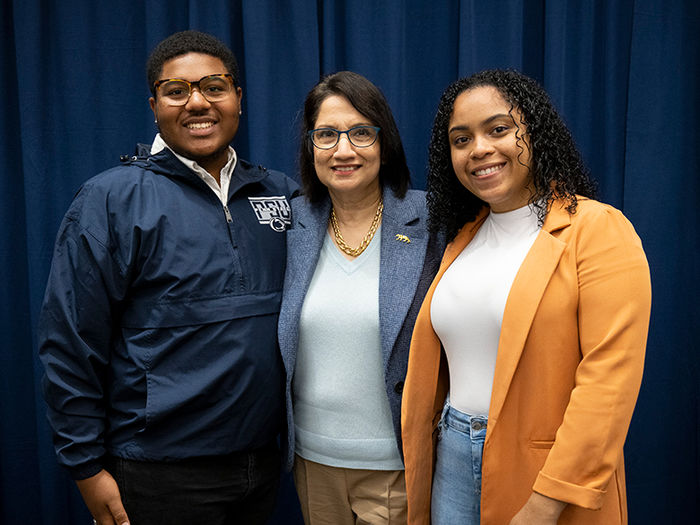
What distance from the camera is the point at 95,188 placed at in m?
1.31

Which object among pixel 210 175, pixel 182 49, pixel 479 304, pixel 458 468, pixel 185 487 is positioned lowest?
pixel 185 487

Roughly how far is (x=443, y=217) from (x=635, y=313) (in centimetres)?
52

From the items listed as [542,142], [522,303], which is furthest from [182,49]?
[522,303]

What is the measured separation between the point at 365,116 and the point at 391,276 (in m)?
0.44

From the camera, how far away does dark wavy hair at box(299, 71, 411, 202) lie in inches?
55.5

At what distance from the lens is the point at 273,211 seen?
60.1 inches

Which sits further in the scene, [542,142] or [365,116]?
[365,116]

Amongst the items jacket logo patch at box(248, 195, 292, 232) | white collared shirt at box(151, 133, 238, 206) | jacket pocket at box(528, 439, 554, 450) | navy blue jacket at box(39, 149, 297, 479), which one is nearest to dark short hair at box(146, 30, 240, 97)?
white collared shirt at box(151, 133, 238, 206)

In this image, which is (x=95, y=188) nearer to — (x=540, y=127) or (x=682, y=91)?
(x=540, y=127)

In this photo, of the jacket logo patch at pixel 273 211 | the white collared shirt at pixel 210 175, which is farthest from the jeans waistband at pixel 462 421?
the white collared shirt at pixel 210 175

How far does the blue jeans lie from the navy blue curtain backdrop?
95 centimetres

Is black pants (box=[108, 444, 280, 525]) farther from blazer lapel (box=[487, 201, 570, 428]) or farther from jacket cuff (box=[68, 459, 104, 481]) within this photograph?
blazer lapel (box=[487, 201, 570, 428])

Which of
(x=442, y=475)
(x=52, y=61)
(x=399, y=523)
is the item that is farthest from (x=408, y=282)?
(x=52, y=61)

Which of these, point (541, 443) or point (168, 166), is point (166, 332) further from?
point (541, 443)
